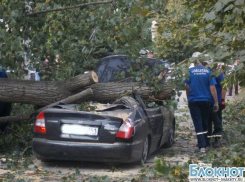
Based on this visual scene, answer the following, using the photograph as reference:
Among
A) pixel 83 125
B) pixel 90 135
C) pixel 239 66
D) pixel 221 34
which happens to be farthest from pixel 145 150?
pixel 239 66

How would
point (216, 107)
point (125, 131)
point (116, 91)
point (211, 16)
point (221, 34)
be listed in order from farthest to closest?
point (216, 107) < point (116, 91) < point (125, 131) < point (221, 34) < point (211, 16)

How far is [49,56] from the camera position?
36.9ft

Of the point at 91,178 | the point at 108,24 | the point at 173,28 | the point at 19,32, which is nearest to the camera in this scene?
the point at 173,28

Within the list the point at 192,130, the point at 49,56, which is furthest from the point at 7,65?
the point at 192,130

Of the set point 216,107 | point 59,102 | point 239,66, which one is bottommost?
point 216,107

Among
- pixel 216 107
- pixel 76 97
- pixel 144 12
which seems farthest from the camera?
pixel 216 107

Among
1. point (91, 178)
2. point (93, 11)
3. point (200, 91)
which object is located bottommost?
A: point (91, 178)

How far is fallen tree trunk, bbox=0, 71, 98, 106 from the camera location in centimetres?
1018

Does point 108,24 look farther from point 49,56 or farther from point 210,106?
point 210,106

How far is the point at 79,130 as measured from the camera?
9.02 metres

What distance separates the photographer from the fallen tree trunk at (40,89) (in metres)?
10.2

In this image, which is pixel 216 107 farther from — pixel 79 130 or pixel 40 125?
pixel 40 125

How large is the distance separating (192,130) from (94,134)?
6.30m

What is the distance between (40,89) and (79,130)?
5.59ft
